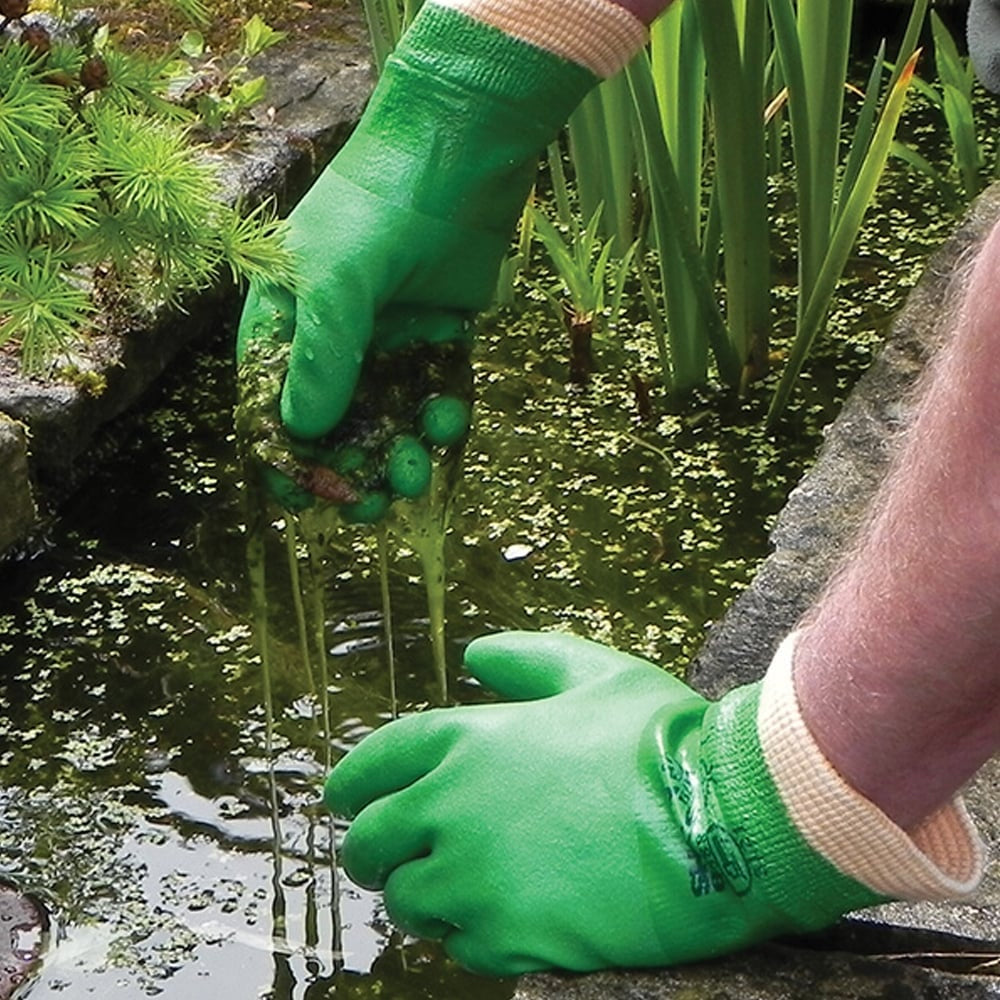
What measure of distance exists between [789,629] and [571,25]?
0.49 m

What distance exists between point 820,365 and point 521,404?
417 mm

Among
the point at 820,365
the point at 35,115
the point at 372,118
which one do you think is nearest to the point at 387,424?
the point at 372,118

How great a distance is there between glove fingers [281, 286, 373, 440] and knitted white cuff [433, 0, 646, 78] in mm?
225

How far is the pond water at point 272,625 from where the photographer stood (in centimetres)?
163

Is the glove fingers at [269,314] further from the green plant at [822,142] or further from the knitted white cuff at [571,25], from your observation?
the green plant at [822,142]

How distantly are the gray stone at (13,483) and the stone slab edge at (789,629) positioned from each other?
86 cm

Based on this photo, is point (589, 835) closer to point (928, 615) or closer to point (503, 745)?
point (503, 745)

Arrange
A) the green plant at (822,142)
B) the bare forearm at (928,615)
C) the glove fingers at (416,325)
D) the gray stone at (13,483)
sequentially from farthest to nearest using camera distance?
the green plant at (822,142) → the gray stone at (13,483) → the glove fingers at (416,325) → the bare forearm at (928,615)

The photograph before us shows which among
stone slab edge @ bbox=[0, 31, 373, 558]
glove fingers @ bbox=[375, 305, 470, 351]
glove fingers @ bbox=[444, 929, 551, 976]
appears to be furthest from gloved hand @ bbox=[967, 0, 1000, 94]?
stone slab edge @ bbox=[0, 31, 373, 558]

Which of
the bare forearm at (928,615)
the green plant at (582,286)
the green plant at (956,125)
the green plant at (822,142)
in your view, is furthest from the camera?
the green plant at (956,125)

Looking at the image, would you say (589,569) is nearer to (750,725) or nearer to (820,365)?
(820,365)

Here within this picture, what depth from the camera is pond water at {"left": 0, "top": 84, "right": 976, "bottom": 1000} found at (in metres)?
1.63

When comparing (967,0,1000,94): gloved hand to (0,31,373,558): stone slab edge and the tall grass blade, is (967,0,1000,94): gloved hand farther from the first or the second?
the tall grass blade

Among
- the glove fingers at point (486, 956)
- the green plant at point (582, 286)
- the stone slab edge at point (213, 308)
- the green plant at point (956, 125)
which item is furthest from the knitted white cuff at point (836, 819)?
the green plant at point (956, 125)
